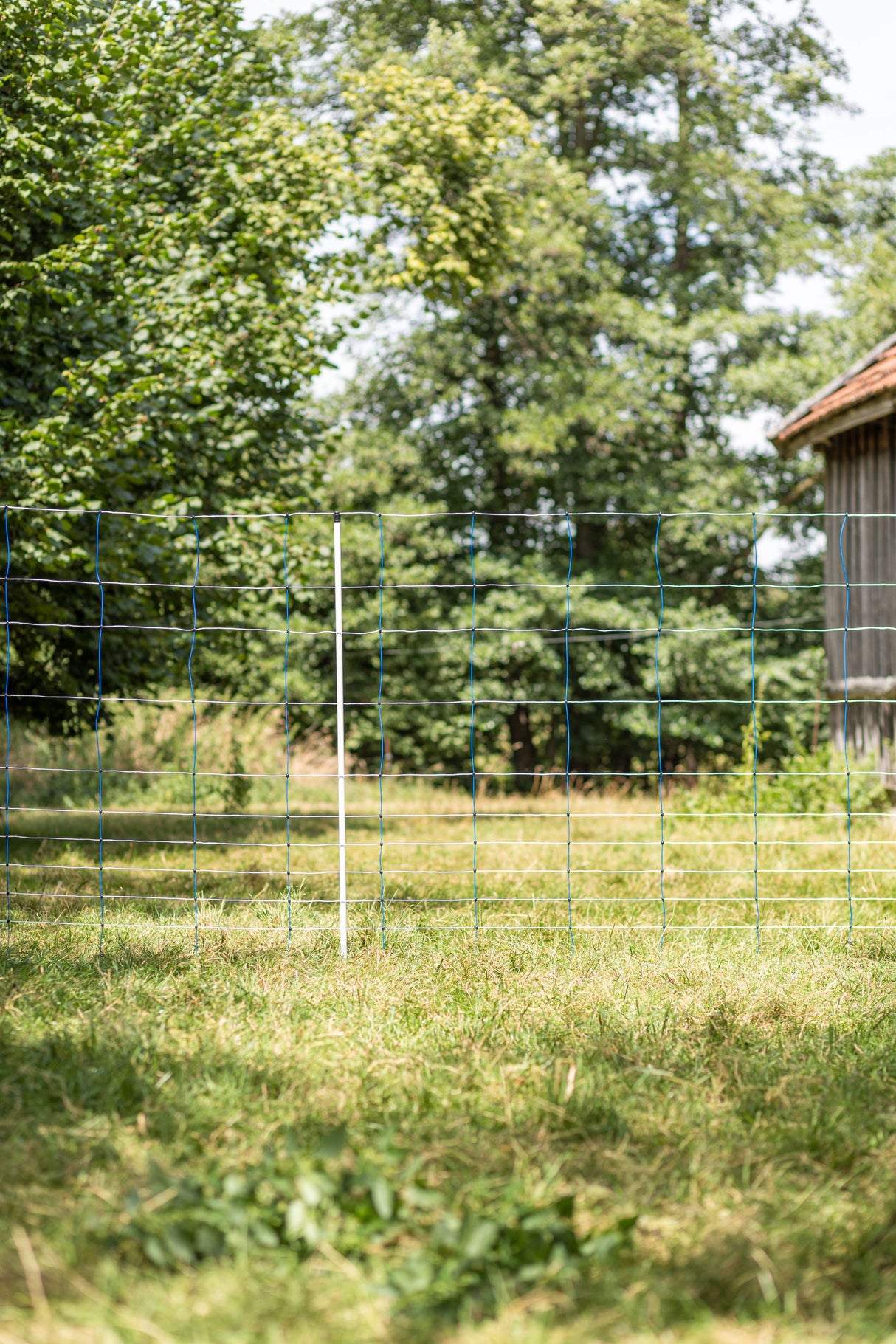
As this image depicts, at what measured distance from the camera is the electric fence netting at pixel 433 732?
21.4 feet

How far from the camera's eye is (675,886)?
7504 mm

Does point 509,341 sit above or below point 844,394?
above

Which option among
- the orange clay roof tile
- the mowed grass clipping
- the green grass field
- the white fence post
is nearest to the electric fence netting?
the white fence post

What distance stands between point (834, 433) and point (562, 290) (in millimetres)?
7807

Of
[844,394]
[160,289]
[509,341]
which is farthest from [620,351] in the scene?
[160,289]

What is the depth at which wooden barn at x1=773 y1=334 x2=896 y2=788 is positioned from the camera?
35.1 ft

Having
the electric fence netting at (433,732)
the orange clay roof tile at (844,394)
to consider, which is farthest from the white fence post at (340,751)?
the orange clay roof tile at (844,394)

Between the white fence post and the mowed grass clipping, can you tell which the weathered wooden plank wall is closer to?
the mowed grass clipping

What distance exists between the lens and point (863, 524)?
11.4 meters

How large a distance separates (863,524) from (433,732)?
8.50 meters

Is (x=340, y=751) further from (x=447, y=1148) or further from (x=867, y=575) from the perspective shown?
(x=867, y=575)

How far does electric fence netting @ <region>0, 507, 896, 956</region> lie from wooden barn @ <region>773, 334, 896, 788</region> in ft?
0.18

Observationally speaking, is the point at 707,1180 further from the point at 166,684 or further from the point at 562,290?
the point at 562,290

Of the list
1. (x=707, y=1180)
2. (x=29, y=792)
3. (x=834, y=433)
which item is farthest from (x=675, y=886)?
(x=29, y=792)
